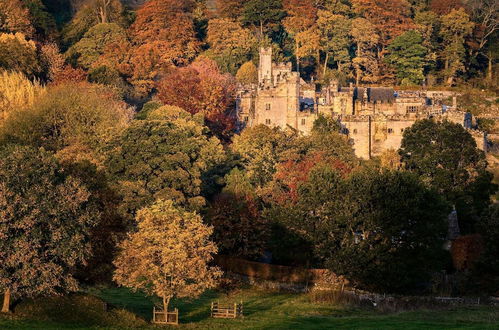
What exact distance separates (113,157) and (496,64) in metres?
72.8

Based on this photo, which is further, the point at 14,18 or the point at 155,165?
the point at 14,18

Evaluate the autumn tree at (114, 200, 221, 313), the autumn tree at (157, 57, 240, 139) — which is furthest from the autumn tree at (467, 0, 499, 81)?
the autumn tree at (114, 200, 221, 313)

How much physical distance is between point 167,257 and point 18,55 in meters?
58.9

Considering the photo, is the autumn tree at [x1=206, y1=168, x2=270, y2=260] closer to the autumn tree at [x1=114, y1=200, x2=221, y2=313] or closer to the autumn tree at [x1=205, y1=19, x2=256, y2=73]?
the autumn tree at [x1=114, y1=200, x2=221, y2=313]

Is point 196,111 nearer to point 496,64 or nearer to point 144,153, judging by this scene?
point 144,153

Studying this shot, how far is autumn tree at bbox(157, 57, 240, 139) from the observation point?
11631cm

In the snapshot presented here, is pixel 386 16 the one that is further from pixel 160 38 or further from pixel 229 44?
pixel 160 38

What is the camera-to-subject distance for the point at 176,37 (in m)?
143

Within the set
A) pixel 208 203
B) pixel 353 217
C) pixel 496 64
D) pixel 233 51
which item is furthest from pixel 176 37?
pixel 353 217

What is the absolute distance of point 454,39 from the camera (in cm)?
14575

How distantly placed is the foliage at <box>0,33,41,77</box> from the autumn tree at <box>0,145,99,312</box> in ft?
171

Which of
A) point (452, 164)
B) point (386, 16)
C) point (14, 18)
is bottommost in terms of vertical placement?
point (452, 164)

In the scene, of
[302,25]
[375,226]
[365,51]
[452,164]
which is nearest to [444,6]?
[365,51]

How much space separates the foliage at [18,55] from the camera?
4653 inches
